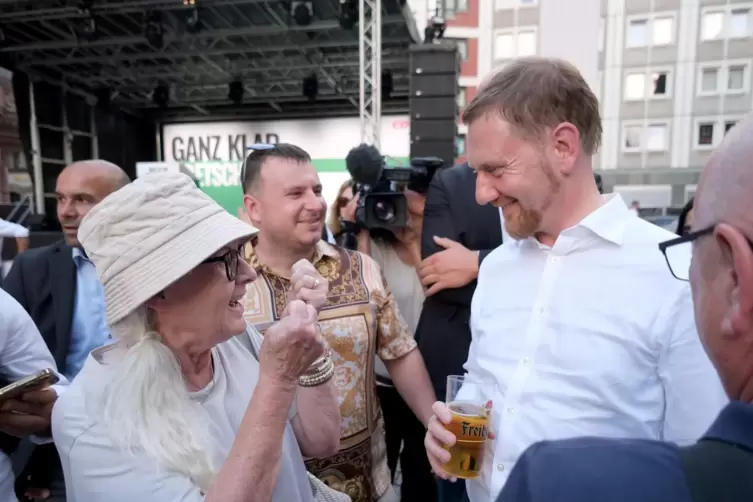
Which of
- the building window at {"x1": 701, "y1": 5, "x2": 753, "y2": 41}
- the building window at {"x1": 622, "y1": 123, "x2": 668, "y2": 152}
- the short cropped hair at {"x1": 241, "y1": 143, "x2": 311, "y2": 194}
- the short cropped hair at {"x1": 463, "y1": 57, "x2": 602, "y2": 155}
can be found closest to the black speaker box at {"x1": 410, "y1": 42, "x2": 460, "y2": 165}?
the short cropped hair at {"x1": 241, "y1": 143, "x2": 311, "y2": 194}

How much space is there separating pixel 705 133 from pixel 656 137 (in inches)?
77.0

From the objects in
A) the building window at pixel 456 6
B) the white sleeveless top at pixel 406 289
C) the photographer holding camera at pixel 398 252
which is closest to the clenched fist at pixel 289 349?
the photographer holding camera at pixel 398 252

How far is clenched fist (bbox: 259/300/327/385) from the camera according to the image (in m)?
1.06

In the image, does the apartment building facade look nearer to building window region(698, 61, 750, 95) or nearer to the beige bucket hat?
building window region(698, 61, 750, 95)

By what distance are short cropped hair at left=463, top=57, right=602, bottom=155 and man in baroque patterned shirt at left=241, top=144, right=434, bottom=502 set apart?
33.9 inches

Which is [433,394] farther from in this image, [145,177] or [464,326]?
[145,177]

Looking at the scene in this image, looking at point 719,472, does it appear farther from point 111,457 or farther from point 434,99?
point 434,99

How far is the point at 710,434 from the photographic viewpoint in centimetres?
50

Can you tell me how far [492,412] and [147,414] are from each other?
33.1 inches

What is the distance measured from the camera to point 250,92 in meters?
14.2

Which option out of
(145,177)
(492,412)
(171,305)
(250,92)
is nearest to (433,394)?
(492,412)

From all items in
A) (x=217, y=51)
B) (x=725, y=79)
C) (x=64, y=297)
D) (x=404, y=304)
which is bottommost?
(x=404, y=304)

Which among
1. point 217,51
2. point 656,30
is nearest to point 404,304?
point 217,51

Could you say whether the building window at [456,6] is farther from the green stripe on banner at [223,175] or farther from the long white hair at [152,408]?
the long white hair at [152,408]
